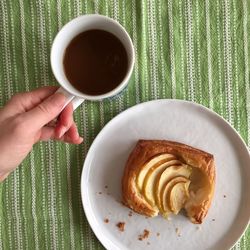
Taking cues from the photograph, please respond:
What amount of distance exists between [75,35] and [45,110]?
216 millimetres

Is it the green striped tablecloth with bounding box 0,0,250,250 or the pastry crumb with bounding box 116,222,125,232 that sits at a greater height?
Answer: the green striped tablecloth with bounding box 0,0,250,250

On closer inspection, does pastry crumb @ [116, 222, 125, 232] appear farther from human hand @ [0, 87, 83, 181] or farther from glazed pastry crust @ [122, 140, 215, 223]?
human hand @ [0, 87, 83, 181]

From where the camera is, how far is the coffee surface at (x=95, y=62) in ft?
3.57

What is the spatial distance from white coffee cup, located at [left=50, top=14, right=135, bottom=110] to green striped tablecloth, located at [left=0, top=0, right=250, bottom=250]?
139 mm

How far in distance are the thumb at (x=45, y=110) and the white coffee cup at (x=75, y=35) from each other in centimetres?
3

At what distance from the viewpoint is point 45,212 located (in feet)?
4.10

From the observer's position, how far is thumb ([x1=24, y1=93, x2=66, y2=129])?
3.30 ft

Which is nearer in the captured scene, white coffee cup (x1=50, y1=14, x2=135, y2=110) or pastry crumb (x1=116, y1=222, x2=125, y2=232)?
white coffee cup (x1=50, y1=14, x2=135, y2=110)

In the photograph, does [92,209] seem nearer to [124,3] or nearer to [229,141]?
[229,141]

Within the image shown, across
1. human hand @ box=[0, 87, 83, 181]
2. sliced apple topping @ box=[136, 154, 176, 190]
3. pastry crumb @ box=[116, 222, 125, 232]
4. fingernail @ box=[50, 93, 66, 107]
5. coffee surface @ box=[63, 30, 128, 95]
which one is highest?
coffee surface @ box=[63, 30, 128, 95]

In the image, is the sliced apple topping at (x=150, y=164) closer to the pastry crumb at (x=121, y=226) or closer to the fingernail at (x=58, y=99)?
the pastry crumb at (x=121, y=226)

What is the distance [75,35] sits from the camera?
3.63 feet

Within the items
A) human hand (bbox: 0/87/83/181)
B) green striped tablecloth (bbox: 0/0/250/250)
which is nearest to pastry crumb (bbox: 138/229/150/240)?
green striped tablecloth (bbox: 0/0/250/250)

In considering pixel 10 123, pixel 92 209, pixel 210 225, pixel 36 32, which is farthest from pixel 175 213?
pixel 36 32
